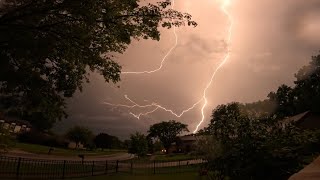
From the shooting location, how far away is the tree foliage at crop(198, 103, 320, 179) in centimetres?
1055

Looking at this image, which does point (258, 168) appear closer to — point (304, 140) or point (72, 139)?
point (304, 140)

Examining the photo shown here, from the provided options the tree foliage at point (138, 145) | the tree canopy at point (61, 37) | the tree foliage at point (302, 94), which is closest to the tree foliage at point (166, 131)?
the tree foliage at point (302, 94)

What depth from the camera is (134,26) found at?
13641 mm

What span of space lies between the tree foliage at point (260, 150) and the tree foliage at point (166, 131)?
12190 cm

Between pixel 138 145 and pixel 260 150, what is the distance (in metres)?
49.9

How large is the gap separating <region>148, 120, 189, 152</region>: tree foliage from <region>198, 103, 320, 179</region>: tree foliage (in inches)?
4799

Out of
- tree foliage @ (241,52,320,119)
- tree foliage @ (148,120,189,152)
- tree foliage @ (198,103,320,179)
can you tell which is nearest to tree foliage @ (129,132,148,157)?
tree foliage @ (241,52,320,119)

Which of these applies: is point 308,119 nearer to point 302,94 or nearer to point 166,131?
point 302,94

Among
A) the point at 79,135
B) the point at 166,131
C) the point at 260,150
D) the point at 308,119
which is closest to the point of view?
the point at 260,150

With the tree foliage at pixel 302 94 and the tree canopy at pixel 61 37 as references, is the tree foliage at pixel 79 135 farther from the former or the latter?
the tree canopy at pixel 61 37

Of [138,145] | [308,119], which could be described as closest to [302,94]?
[308,119]

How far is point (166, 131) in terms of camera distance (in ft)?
449

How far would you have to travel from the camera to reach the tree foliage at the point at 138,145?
196 feet

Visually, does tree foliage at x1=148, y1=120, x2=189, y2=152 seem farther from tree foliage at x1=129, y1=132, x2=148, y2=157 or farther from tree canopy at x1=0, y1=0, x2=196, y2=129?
tree canopy at x1=0, y1=0, x2=196, y2=129
